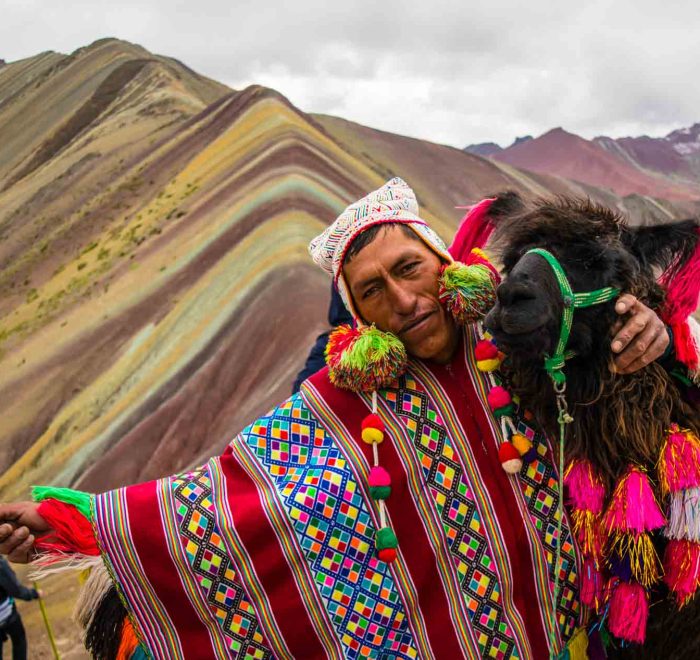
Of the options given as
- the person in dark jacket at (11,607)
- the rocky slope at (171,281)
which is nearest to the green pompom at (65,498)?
the rocky slope at (171,281)

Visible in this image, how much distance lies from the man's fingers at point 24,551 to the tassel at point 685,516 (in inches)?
50.2

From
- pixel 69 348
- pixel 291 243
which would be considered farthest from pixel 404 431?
pixel 69 348

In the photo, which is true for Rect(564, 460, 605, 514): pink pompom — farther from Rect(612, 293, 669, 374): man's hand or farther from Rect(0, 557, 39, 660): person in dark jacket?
Rect(0, 557, 39, 660): person in dark jacket

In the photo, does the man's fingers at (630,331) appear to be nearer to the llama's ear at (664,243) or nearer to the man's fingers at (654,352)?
the man's fingers at (654,352)

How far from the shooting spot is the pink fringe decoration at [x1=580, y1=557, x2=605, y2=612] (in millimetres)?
1568

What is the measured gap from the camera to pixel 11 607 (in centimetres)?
372

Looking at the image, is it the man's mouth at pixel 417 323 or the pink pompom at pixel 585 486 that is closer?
the pink pompom at pixel 585 486

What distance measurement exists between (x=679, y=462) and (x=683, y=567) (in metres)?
0.23

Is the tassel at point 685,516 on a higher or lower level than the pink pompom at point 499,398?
lower

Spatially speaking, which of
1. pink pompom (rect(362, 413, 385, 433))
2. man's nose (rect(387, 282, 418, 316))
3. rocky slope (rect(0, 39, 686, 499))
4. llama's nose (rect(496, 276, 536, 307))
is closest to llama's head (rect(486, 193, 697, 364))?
llama's nose (rect(496, 276, 536, 307))

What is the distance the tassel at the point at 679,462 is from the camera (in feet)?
4.75

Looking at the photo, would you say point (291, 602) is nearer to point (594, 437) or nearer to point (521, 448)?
point (521, 448)

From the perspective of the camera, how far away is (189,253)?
795 centimetres

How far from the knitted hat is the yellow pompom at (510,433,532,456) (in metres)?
0.41
